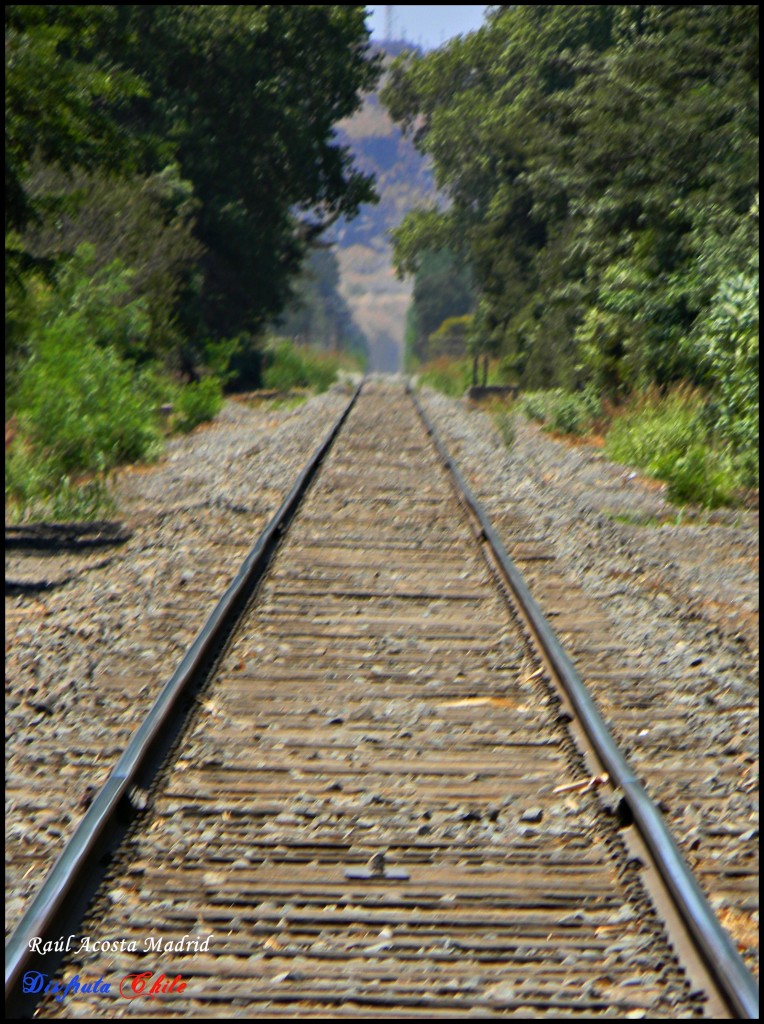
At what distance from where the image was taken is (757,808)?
447 centimetres

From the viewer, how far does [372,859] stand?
3.98 m

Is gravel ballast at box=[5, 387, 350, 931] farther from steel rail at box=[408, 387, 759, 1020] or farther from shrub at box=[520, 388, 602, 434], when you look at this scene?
shrub at box=[520, 388, 602, 434]

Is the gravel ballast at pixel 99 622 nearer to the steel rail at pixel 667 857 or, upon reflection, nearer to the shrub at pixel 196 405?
the steel rail at pixel 667 857

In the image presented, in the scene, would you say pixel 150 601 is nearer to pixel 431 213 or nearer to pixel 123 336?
pixel 123 336

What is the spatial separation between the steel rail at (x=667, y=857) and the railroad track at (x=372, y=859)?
1 centimetres

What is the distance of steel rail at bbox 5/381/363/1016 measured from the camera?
10.6 ft

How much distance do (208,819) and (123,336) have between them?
18.1 metres

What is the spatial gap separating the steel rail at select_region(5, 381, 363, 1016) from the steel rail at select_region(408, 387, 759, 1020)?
73.1 inches

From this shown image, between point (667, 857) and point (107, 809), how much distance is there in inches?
76.4

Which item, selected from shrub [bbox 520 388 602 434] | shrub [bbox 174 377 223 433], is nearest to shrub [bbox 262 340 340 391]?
shrub [bbox 174 377 223 433]

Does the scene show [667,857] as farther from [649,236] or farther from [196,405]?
[196,405]

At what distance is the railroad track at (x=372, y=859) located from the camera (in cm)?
321

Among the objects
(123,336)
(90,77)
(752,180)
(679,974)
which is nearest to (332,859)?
(679,974)

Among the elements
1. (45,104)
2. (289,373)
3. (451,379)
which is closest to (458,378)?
(451,379)
